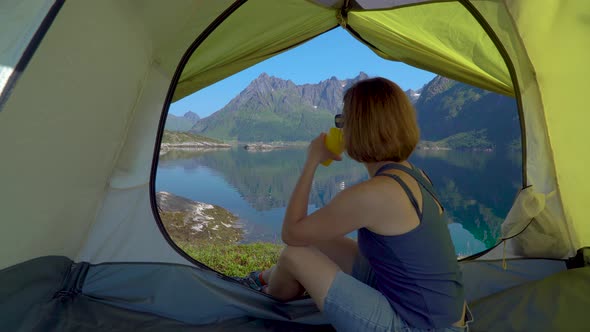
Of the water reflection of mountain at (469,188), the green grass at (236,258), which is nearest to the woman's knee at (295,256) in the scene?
the green grass at (236,258)

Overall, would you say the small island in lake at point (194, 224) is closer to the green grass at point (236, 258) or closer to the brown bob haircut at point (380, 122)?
the green grass at point (236, 258)

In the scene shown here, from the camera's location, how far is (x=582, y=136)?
2.00m

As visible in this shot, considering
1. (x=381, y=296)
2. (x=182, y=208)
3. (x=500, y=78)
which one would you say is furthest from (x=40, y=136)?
(x=182, y=208)

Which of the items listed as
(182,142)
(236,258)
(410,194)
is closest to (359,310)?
(410,194)

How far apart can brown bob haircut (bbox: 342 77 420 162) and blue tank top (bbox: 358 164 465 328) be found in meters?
0.07

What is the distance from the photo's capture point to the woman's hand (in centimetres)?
148

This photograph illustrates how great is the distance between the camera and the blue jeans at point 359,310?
1208mm

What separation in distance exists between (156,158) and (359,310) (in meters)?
1.42

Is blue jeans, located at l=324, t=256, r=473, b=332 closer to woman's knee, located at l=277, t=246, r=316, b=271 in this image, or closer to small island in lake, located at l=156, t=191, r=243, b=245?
woman's knee, located at l=277, t=246, r=316, b=271

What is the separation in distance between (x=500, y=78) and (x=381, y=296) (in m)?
1.67

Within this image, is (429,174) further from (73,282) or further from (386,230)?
(73,282)

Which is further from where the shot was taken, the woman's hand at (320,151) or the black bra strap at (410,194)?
the woman's hand at (320,151)

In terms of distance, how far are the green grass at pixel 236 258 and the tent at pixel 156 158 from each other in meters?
1.39

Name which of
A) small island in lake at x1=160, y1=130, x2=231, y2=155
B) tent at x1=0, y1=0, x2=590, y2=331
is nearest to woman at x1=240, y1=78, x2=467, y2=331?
tent at x1=0, y1=0, x2=590, y2=331
